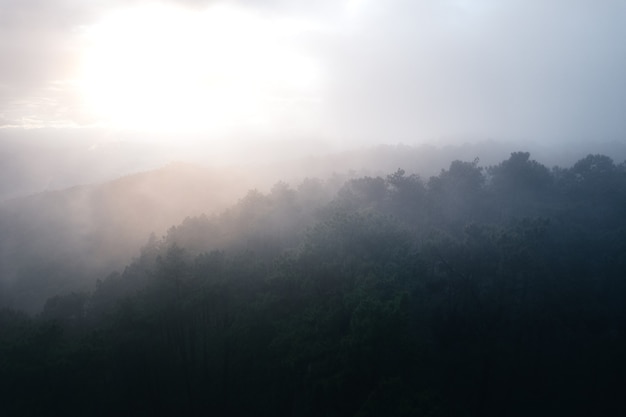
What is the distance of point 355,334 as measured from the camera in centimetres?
1579

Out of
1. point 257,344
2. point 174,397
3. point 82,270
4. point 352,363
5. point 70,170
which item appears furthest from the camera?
point 70,170

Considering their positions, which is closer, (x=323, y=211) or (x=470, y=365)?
(x=470, y=365)

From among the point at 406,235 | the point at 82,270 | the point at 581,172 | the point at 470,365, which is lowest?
the point at 82,270

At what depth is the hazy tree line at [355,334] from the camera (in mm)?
16391

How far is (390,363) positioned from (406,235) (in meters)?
12.4

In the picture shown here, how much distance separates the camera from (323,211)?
108 feet

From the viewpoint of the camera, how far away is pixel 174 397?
840 inches

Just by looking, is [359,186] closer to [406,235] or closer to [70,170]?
[406,235]

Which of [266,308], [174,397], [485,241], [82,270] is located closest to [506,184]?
[485,241]

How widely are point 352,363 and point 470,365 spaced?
9703mm

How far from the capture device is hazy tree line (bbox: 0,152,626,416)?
16.4 metres

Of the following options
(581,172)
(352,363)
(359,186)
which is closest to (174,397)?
(352,363)

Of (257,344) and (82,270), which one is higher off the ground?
(257,344)

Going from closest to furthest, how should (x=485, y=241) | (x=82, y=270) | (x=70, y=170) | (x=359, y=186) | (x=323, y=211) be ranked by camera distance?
(x=485, y=241), (x=323, y=211), (x=359, y=186), (x=82, y=270), (x=70, y=170)
